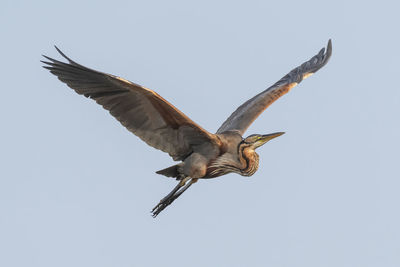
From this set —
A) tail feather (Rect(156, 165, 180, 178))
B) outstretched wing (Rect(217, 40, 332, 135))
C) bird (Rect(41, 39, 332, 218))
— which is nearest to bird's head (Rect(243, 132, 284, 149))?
bird (Rect(41, 39, 332, 218))

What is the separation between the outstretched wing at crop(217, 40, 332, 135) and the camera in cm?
1236

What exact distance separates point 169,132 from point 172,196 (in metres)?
1.14

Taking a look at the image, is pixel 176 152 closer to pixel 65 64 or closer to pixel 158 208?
pixel 158 208

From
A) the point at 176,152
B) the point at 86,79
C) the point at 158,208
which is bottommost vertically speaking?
the point at 158,208

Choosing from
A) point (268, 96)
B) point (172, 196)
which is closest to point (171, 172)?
point (172, 196)

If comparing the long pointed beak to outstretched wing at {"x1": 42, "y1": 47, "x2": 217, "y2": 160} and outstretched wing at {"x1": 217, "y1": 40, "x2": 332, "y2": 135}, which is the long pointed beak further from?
outstretched wing at {"x1": 42, "y1": 47, "x2": 217, "y2": 160}

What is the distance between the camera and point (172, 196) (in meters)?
11.5

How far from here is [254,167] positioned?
11.3 m

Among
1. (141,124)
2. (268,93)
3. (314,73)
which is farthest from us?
(314,73)

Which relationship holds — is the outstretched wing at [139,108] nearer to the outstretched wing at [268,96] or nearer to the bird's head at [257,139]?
the bird's head at [257,139]

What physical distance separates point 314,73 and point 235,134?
3.51 meters

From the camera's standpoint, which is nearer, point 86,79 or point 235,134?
point 86,79

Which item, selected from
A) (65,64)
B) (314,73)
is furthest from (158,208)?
(314,73)

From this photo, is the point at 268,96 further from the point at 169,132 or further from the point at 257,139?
the point at 169,132
